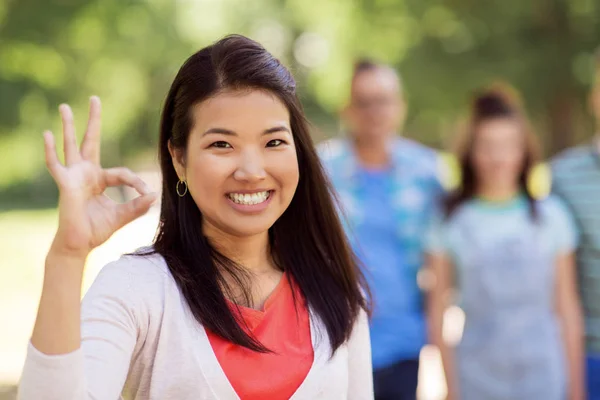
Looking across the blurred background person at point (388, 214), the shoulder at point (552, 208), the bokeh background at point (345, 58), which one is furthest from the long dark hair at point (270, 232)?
the bokeh background at point (345, 58)

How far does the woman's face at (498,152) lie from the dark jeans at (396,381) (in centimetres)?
101

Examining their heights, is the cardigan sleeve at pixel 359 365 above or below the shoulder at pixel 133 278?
below

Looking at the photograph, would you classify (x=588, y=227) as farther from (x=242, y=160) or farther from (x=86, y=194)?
(x=86, y=194)

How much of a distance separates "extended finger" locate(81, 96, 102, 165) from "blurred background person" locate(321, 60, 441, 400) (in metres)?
2.29

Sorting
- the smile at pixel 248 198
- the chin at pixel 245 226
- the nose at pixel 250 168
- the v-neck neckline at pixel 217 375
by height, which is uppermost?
the nose at pixel 250 168

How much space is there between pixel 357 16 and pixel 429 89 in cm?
183

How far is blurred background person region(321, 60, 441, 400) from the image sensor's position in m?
4.15

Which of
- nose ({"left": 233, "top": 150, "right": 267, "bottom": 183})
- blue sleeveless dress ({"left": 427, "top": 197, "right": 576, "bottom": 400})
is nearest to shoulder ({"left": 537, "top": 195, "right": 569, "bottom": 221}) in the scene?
blue sleeveless dress ({"left": 427, "top": 197, "right": 576, "bottom": 400})

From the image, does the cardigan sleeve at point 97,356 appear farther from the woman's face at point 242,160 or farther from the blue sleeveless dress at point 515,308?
the blue sleeveless dress at point 515,308

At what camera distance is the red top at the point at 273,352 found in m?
1.91

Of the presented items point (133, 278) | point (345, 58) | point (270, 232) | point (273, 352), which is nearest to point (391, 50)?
point (345, 58)

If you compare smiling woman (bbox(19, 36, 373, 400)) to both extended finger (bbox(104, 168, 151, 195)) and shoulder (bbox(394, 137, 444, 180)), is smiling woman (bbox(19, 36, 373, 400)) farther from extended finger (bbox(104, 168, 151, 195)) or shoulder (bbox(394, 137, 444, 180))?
shoulder (bbox(394, 137, 444, 180))

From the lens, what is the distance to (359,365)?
2.25m

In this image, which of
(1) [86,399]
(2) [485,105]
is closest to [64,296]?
(1) [86,399]
